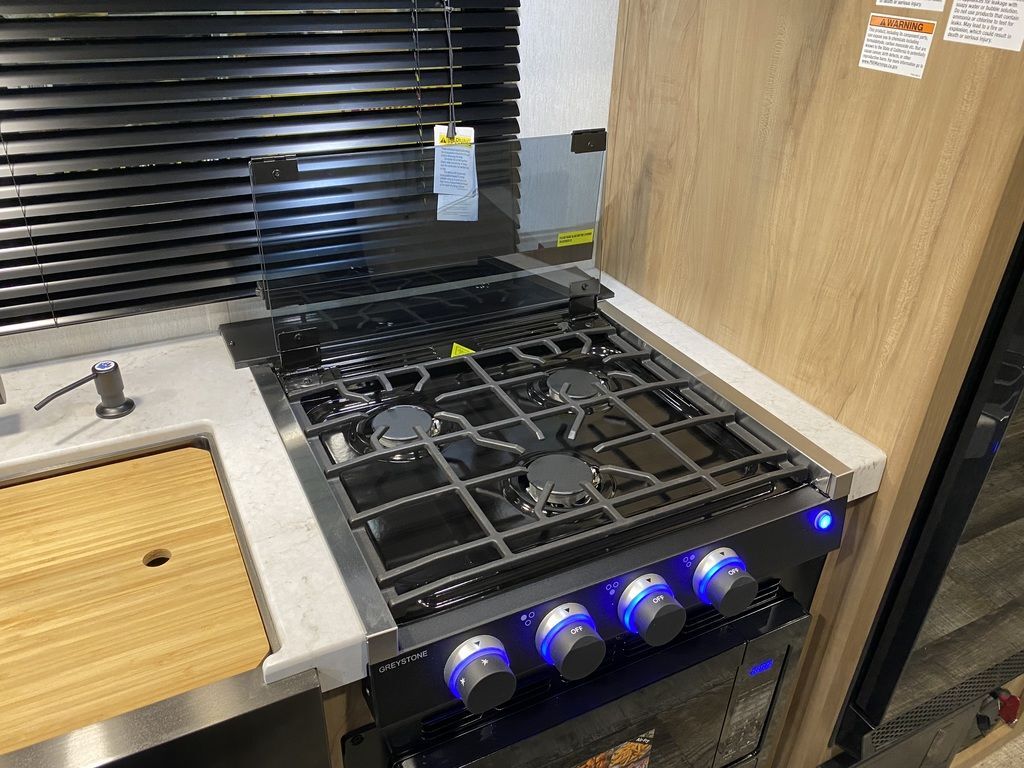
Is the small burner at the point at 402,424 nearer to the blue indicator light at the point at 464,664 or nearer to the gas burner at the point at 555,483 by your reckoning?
the gas burner at the point at 555,483

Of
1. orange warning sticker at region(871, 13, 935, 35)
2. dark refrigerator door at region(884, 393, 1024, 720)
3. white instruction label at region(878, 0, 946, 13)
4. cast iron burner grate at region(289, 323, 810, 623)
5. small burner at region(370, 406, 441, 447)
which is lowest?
dark refrigerator door at region(884, 393, 1024, 720)

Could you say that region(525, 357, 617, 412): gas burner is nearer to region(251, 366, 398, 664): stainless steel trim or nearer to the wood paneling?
the wood paneling

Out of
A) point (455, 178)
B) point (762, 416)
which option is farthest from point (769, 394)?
point (455, 178)

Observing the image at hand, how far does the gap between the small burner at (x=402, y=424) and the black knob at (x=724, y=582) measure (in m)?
0.40

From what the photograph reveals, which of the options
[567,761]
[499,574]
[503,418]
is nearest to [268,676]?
[499,574]

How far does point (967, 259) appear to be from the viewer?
90cm

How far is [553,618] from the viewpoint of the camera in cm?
84

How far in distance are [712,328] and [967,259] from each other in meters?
0.47

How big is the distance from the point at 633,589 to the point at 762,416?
39 cm

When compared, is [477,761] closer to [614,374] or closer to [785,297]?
[614,374]

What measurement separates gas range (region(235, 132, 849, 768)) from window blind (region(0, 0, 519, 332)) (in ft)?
0.54

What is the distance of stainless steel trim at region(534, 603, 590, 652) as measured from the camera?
83 cm

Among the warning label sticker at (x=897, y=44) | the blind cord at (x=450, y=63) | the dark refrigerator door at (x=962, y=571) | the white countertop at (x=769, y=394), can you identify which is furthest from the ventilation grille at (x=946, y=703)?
the blind cord at (x=450, y=63)

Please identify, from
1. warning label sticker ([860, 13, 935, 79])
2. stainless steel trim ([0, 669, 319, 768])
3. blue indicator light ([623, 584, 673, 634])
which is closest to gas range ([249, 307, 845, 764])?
blue indicator light ([623, 584, 673, 634])
